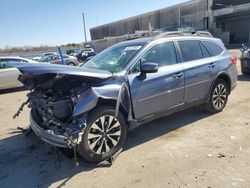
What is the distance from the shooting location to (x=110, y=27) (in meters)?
72.6

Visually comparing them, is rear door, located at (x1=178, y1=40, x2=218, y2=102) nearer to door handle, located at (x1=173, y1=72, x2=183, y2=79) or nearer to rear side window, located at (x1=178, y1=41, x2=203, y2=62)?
rear side window, located at (x1=178, y1=41, x2=203, y2=62)

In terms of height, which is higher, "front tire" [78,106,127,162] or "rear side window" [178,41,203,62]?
"rear side window" [178,41,203,62]

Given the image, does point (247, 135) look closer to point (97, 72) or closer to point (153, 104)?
point (153, 104)

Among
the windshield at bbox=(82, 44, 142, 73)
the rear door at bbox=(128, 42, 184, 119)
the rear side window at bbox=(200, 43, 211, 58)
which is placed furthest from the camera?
the rear side window at bbox=(200, 43, 211, 58)

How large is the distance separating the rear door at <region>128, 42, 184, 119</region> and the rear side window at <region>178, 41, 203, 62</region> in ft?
0.90

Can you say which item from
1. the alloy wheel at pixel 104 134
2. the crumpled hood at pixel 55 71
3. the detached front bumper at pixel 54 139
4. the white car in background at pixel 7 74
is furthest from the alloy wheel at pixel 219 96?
the white car in background at pixel 7 74

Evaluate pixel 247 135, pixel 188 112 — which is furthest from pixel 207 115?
pixel 247 135

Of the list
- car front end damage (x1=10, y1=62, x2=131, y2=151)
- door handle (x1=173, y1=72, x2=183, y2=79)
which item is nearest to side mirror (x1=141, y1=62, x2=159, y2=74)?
car front end damage (x1=10, y1=62, x2=131, y2=151)

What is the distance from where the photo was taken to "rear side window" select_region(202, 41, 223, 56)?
5.83 meters

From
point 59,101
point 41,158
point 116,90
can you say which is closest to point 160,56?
point 116,90

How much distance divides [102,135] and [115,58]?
1554 millimetres

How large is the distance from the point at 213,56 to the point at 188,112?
1.43 m

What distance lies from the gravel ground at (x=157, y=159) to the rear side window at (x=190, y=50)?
1.37 m

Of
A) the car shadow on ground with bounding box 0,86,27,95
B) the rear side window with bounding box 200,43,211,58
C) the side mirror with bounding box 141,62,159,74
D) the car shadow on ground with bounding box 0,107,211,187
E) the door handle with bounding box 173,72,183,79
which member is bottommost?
the car shadow on ground with bounding box 0,86,27,95
